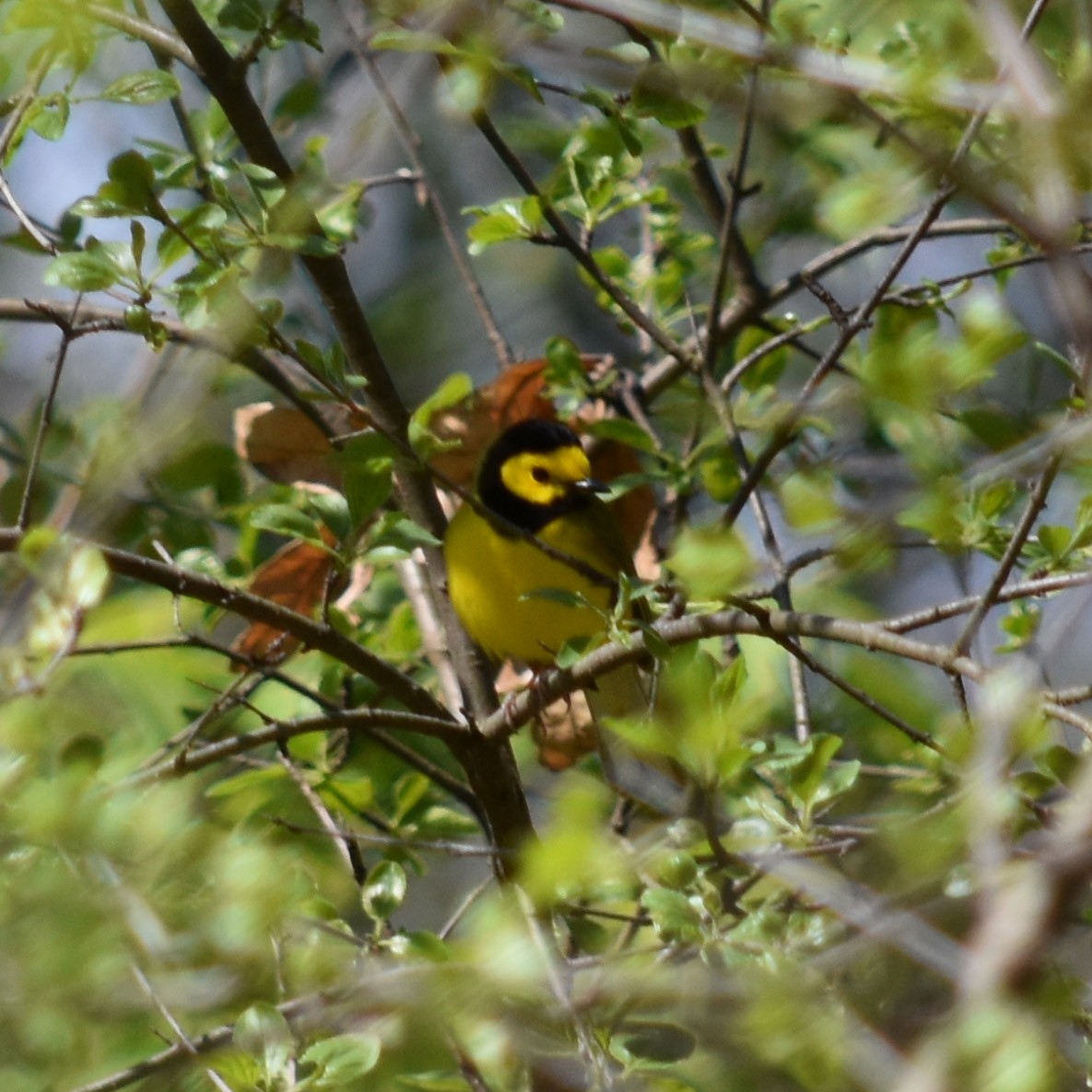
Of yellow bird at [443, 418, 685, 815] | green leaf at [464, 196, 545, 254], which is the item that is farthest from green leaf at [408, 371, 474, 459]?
yellow bird at [443, 418, 685, 815]

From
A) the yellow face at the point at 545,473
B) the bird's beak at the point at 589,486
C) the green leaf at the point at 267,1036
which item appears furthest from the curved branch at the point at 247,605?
the yellow face at the point at 545,473

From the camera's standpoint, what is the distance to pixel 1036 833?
1498 mm

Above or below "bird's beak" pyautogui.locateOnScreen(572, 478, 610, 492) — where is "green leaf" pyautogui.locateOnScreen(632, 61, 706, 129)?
above

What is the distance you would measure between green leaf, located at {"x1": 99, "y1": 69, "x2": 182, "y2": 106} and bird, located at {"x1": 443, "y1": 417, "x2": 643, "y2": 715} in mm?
1315

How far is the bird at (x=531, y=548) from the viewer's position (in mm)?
3127

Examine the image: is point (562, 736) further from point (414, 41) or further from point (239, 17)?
point (414, 41)

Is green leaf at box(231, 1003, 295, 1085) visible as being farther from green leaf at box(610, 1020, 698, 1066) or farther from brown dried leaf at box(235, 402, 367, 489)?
brown dried leaf at box(235, 402, 367, 489)

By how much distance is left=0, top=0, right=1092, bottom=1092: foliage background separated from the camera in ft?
3.37

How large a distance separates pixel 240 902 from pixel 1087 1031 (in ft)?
3.19

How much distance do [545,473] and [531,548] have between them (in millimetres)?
204

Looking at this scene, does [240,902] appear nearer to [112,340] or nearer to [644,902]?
[644,902]

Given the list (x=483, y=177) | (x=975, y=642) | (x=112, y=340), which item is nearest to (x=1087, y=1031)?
(x=975, y=642)

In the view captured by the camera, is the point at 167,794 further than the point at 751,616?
No

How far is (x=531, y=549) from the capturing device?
3168mm
